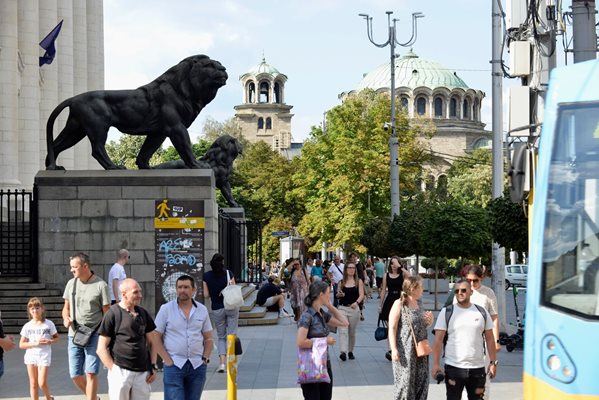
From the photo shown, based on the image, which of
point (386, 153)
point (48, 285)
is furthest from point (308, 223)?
point (48, 285)

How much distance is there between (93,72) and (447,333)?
37.8 meters

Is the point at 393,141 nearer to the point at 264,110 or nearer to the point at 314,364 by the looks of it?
the point at 314,364

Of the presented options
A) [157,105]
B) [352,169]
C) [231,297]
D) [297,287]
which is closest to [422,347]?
[231,297]

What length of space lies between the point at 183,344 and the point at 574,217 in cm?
359

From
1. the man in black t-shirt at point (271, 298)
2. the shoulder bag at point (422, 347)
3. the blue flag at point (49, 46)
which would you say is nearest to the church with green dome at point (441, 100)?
→ the blue flag at point (49, 46)

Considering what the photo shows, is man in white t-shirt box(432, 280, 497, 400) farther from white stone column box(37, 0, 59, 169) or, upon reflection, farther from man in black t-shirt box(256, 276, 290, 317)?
white stone column box(37, 0, 59, 169)

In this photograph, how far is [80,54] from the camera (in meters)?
45.8

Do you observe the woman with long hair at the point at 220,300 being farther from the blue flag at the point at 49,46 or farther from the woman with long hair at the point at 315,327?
the blue flag at the point at 49,46

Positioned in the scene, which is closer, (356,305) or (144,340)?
(144,340)

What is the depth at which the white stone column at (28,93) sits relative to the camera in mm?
37219

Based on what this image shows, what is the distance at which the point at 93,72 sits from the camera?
47688 mm

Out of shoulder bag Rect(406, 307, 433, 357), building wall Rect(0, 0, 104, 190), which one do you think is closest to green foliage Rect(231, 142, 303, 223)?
building wall Rect(0, 0, 104, 190)

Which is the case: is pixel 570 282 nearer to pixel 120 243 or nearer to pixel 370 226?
pixel 120 243

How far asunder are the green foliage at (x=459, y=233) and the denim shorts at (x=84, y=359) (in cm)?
2373
